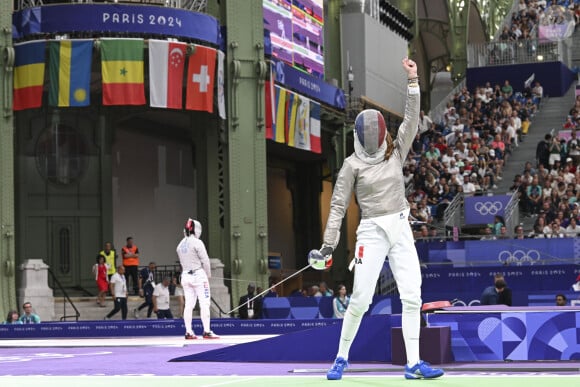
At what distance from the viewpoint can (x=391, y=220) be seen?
37.0ft

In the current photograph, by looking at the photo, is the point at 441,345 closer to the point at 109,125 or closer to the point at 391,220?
the point at 391,220

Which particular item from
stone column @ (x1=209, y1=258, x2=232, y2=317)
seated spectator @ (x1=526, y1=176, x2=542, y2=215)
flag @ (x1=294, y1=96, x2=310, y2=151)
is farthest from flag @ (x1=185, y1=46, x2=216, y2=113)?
seated spectator @ (x1=526, y1=176, x2=542, y2=215)

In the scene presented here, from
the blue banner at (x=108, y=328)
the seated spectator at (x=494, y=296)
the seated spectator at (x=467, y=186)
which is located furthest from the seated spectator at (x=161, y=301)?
the seated spectator at (x=467, y=186)

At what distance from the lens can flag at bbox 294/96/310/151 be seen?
40.5m

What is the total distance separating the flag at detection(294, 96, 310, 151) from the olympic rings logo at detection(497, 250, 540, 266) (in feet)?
31.5

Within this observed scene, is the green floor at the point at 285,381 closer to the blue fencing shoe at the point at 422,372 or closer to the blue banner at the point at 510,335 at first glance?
the blue fencing shoe at the point at 422,372

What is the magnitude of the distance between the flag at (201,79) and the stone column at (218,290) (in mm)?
4366

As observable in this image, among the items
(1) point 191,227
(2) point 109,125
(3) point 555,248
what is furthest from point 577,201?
(1) point 191,227

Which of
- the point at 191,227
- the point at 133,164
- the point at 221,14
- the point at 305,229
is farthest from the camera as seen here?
the point at 305,229

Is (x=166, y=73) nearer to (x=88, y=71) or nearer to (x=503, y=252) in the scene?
(x=88, y=71)

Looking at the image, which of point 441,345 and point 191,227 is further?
point 191,227

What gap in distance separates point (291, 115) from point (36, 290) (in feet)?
35.7

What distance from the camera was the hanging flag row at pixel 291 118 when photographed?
123 feet

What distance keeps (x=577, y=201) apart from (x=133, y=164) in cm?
1401
